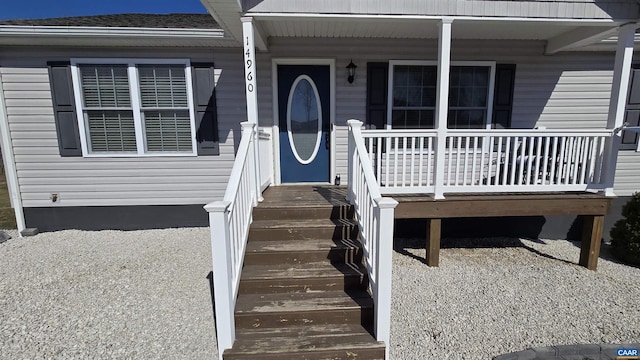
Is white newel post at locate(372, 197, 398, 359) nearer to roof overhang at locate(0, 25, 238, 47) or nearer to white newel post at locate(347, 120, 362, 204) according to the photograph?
white newel post at locate(347, 120, 362, 204)

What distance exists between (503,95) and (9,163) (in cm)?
765

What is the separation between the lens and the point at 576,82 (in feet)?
15.8

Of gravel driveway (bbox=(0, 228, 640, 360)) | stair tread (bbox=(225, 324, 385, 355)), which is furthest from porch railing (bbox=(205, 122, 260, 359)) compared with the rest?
gravel driveway (bbox=(0, 228, 640, 360))

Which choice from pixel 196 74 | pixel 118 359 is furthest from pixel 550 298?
pixel 196 74

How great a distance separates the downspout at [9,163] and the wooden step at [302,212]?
4.19 metres

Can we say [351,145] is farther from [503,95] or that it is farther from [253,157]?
[503,95]

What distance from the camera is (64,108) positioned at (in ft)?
14.8

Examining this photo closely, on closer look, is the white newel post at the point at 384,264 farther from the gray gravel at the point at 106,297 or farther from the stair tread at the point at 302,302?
the gray gravel at the point at 106,297

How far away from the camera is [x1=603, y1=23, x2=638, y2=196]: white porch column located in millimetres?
3562

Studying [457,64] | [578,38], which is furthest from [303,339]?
[578,38]

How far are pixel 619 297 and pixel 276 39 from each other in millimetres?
5210

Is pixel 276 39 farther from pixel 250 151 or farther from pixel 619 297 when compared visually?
pixel 619 297

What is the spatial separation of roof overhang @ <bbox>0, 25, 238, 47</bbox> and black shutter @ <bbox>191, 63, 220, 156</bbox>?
0.40m

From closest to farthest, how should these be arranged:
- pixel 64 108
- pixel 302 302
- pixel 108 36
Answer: pixel 302 302 < pixel 108 36 < pixel 64 108
